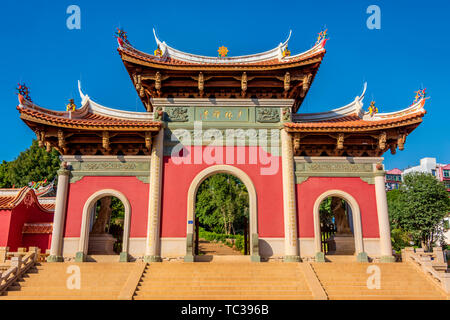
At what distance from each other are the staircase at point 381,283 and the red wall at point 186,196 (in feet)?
7.09

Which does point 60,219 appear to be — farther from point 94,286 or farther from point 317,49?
point 317,49

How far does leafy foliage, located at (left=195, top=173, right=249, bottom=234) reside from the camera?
33562 mm

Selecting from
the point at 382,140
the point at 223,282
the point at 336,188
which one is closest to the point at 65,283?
the point at 223,282

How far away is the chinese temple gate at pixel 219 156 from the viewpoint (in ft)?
39.0

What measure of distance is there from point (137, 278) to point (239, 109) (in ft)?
23.1

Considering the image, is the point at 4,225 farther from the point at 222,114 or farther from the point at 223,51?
the point at 223,51

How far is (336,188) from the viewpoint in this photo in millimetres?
12578

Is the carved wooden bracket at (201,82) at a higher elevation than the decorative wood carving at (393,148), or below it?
higher

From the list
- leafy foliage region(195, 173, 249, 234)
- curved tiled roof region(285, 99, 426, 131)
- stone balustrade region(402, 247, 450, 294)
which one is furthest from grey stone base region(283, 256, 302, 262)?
leafy foliage region(195, 173, 249, 234)

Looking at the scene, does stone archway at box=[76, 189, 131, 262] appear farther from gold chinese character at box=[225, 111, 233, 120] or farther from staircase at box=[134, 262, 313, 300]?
gold chinese character at box=[225, 111, 233, 120]

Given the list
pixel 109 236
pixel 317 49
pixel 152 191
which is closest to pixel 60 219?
pixel 109 236

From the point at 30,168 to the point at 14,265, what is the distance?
A: 29064 mm

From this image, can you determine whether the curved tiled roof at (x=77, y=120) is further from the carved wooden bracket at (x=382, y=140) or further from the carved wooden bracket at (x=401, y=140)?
the carved wooden bracket at (x=401, y=140)

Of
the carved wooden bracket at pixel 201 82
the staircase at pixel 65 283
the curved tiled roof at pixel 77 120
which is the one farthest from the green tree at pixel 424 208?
the staircase at pixel 65 283
